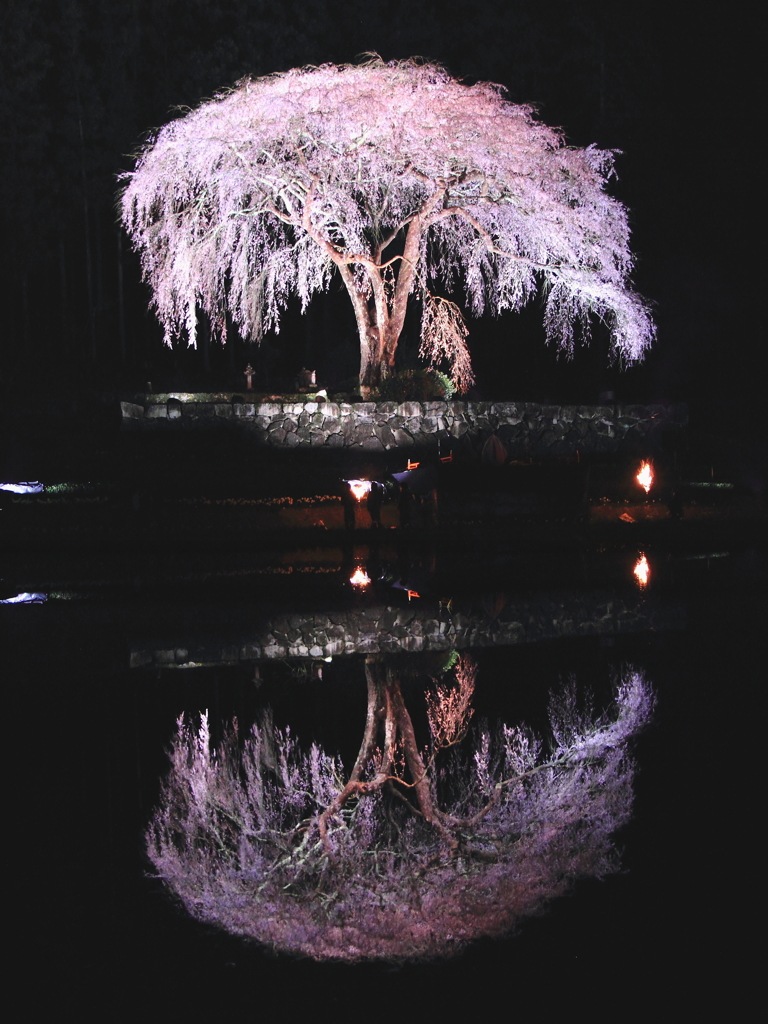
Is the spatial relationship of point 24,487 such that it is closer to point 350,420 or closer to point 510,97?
point 350,420

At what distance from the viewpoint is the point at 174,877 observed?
4156 mm

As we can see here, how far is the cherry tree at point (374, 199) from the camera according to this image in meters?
21.2

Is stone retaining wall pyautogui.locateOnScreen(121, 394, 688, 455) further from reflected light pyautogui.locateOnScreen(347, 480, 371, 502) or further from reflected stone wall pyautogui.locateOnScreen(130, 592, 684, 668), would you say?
reflected stone wall pyautogui.locateOnScreen(130, 592, 684, 668)

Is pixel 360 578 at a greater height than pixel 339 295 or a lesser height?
lesser

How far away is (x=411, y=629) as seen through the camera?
928 centimetres

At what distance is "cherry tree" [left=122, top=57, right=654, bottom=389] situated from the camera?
21.2 meters

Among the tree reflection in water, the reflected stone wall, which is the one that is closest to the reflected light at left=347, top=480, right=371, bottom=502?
the reflected stone wall

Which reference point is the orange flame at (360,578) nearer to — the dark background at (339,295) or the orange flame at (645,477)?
the dark background at (339,295)

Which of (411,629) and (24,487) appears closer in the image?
(411,629)

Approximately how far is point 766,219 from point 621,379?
6.49m

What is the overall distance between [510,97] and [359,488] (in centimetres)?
2112

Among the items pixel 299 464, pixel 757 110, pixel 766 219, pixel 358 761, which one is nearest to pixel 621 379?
pixel 766 219

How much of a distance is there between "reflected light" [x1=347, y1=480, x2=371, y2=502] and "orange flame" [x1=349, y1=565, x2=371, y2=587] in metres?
3.32

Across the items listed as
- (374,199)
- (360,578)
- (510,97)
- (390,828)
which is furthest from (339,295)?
(390,828)
